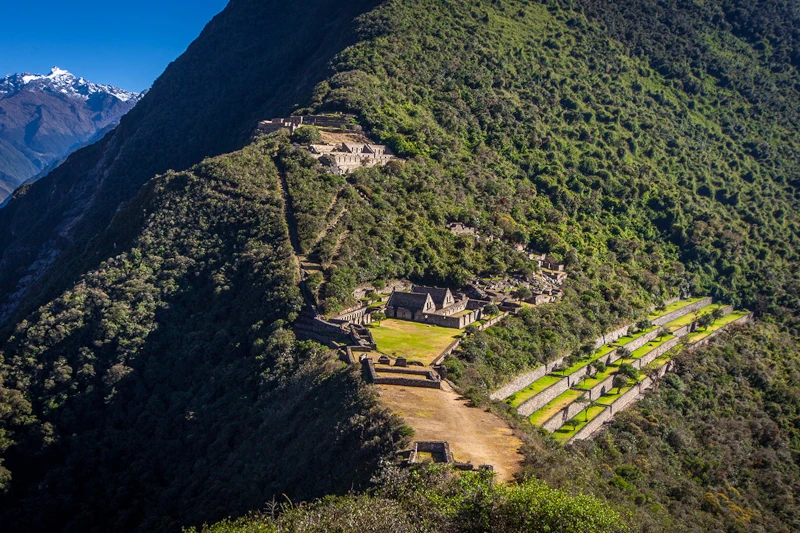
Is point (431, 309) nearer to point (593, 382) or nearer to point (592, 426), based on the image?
point (593, 382)

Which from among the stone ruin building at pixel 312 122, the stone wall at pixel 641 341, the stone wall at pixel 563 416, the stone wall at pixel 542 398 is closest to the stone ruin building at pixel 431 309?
the stone wall at pixel 542 398

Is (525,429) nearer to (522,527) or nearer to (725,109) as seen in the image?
(522,527)

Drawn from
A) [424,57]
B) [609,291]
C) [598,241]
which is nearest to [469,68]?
[424,57]

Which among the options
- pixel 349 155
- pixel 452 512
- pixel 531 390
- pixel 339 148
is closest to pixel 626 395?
pixel 531 390

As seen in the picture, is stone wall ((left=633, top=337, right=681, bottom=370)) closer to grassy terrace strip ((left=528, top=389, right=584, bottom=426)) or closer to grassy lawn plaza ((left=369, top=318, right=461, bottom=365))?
grassy terrace strip ((left=528, top=389, right=584, bottom=426))

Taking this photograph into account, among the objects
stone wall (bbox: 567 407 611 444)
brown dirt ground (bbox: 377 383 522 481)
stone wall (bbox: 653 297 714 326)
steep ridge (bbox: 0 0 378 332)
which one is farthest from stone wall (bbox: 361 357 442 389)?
steep ridge (bbox: 0 0 378 332)

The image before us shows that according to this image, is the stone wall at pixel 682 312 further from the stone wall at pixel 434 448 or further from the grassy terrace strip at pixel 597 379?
the stone wall at pixel 434 448
